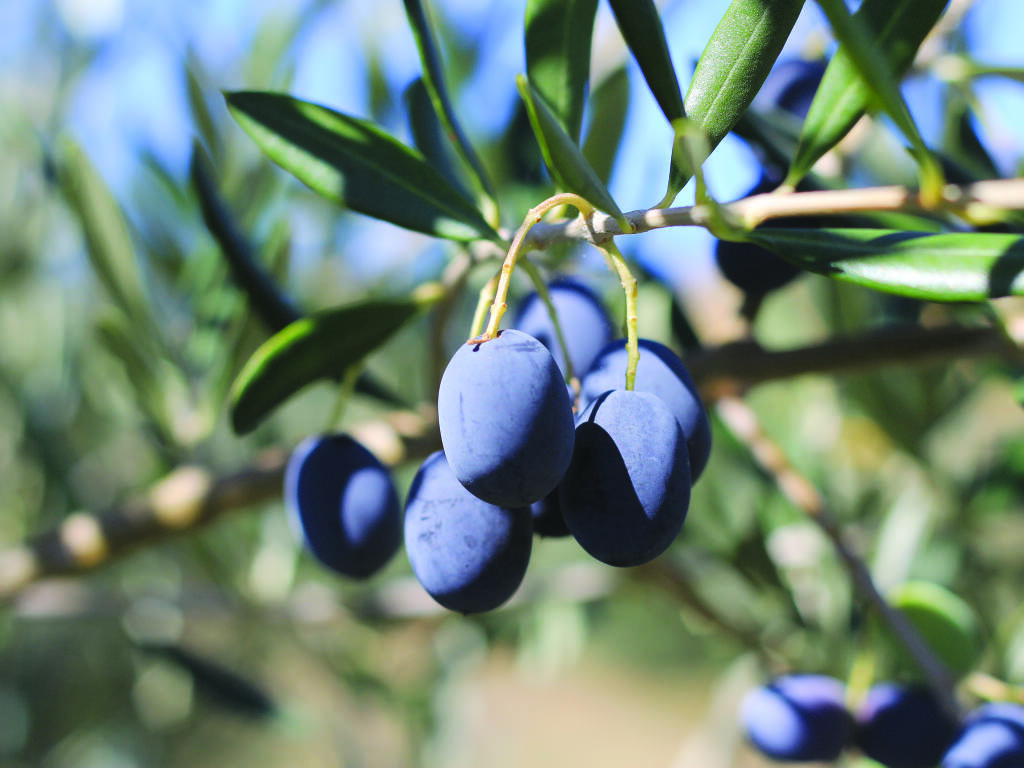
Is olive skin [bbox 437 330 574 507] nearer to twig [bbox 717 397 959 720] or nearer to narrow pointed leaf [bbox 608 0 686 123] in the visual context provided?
narrow pointed leaf [bbox 608 0 686 123]

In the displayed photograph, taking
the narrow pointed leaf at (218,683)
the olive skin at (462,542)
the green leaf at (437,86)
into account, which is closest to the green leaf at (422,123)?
the green leaf at (437,86)

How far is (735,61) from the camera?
504mm

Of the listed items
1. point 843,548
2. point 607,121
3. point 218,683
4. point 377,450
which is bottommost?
point 218,683

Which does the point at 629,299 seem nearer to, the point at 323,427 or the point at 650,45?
the point at 650,45

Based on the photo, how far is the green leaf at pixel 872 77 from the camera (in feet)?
1.38

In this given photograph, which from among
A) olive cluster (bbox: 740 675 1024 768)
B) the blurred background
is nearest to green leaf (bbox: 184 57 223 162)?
the blurred background

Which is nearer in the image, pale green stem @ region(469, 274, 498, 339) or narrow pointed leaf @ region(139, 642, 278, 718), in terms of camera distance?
pale green stem @ region(469, 274, 498, 339)

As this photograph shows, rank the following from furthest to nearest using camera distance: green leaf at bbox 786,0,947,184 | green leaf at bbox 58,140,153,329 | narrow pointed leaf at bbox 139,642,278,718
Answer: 1. narrow pointed leaf at bbox 139,642,278,718
2. green leaf at bbox 58,140,153,329
3. green leaf at bbox 786,0,947,184

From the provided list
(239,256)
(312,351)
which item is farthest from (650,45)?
(239,256)

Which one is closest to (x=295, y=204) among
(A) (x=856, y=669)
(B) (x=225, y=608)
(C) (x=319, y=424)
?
(C) (x=319, y=424)

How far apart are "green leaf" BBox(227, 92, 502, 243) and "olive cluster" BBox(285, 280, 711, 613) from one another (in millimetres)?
121

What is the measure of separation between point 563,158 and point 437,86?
0.58 feet

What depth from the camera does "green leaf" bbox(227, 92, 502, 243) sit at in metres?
0.56

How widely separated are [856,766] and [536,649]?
65cm
